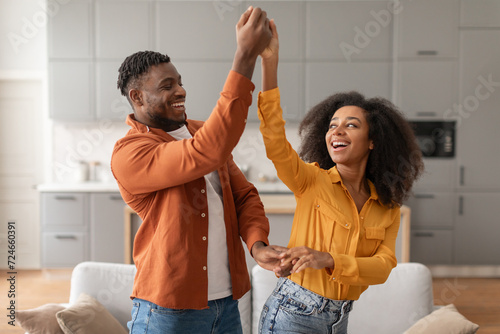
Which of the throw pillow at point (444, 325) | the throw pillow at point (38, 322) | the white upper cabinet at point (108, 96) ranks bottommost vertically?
the throw pillow at point (444, 325)

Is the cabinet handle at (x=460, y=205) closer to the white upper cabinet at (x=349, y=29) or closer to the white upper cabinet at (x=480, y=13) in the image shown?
the white upper cabinet at (x=349, y=29)

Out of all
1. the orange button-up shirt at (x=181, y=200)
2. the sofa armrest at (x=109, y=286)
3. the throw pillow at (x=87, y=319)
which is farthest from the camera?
the sofa armrest at (x=109, y=286)

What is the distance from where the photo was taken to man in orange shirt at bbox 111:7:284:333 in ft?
3.60

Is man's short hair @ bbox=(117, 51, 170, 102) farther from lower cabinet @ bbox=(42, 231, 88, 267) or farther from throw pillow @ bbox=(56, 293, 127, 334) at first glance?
lower cabinet @ bbox=(42, 231, 88, 267)

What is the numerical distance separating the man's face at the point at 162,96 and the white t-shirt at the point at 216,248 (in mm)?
75

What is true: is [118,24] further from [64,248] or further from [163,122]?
[163,122]

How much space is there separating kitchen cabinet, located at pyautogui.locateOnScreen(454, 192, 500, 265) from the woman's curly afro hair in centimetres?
367

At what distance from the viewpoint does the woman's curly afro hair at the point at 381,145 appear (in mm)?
1539

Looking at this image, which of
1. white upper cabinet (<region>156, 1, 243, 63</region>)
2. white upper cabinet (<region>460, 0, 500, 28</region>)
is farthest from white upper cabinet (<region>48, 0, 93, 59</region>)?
white upper cabinet (<region>460, 0, 500, 28</region>)

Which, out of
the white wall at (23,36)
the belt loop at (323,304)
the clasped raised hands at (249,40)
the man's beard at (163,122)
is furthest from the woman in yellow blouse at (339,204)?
the white wall at (23,36)

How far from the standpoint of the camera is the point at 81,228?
4.73 metres

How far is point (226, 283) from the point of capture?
4.27ft

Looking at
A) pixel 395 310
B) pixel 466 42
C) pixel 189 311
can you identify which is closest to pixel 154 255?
pixel 189 311

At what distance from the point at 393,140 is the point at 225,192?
597 mm
